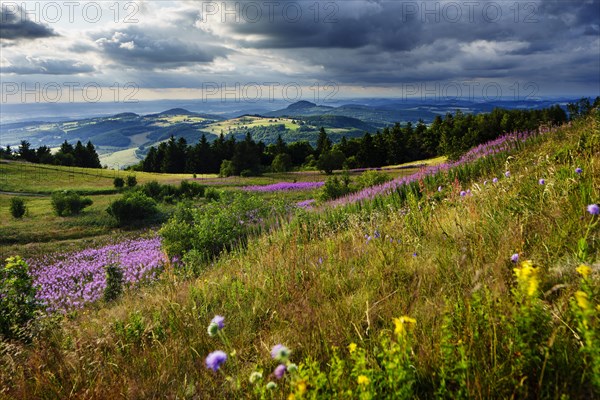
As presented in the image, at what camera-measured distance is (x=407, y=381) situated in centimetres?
175

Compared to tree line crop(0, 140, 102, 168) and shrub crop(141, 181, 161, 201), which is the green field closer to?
shrub crop(141, 181, 161, 201)

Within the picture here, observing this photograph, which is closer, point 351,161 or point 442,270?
point 442,270

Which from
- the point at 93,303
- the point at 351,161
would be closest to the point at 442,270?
the point at 93,303

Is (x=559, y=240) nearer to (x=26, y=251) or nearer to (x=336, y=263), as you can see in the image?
(x=336, y=263)

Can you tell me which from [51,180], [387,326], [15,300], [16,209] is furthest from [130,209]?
[51,180]

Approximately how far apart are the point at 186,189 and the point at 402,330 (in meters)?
34.4

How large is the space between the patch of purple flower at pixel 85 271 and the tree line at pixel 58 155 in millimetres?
81934

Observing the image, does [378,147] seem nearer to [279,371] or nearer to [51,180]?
[51,180]

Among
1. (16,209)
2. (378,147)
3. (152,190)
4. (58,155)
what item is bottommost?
(16,209)

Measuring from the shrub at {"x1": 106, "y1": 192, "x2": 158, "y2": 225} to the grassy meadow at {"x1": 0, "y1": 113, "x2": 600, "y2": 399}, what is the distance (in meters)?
21.1

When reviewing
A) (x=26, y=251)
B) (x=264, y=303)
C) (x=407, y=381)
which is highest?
(x=407, y=381)

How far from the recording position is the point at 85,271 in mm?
12445

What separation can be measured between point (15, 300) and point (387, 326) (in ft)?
16.3

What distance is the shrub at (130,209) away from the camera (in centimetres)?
2352
